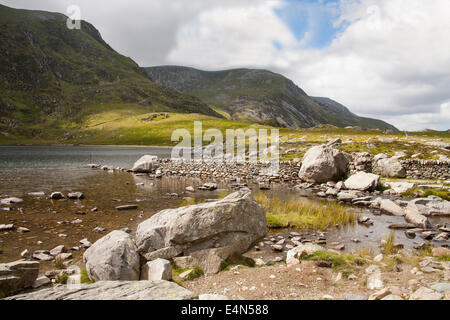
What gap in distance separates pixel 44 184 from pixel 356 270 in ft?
126

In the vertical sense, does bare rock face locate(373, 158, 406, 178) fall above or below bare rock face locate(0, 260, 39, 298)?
above

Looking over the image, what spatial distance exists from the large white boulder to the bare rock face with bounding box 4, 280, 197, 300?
30182mm

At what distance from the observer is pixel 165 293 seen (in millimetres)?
7719

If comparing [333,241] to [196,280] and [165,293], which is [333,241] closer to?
[196,280]

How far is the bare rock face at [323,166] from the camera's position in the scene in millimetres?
37312

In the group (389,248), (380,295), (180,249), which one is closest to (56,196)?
(180,249)

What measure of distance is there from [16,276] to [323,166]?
36.0 metres

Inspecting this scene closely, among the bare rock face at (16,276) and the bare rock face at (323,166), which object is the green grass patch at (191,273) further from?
the bare rock face at (323,166)

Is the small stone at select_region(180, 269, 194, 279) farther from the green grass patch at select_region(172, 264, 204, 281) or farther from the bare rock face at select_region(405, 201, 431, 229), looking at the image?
the bare rock face at select_region(405, 201, 431, 229)

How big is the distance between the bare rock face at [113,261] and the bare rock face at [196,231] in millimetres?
1225

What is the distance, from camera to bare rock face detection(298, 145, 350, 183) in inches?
1469

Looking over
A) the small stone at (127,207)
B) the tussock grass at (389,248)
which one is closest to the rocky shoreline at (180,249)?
the tussock grass at (389,248)

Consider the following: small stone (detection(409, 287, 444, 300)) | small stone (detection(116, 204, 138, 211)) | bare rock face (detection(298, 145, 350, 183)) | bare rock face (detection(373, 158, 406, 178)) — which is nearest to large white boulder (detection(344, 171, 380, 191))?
bare rock face (detection(298, 145, 350, 183))

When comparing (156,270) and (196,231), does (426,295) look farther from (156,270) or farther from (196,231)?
(156,270)
